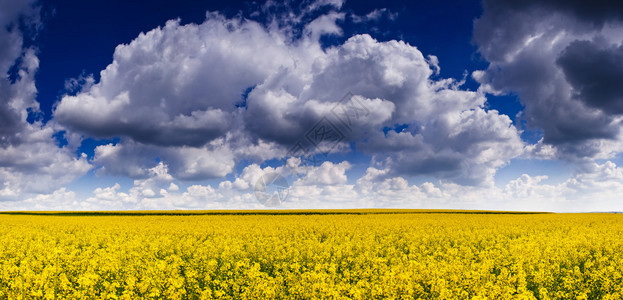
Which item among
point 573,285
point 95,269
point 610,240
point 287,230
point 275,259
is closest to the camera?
point 573,285

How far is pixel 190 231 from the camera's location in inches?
904

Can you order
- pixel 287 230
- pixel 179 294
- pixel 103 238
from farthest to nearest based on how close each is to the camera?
pixel 287 230, pixel 103 238, pixel 179 294

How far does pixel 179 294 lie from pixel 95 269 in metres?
5.25

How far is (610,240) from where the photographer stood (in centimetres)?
1816

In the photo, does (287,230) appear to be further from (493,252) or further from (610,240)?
(610,240)

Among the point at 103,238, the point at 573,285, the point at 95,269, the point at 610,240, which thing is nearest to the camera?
the point at 573,285

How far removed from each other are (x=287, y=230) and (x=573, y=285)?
52.5ft

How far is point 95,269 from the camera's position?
10.8 meters

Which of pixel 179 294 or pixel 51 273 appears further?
pixel 51 273

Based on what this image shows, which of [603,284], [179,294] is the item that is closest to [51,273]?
[179,294]

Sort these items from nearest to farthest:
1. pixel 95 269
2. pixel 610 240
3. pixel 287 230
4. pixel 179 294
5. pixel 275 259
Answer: pixel 179 294, pixel 95 269, pixel 275 259, pixel 610 240, pixel 287 230

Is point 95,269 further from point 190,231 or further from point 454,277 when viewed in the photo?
point 190,231

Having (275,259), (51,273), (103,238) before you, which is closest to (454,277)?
(275,259)

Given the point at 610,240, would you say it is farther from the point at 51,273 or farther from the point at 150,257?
the point at 51,273
